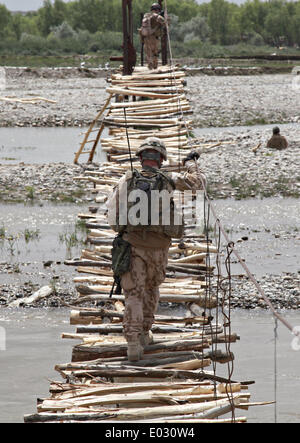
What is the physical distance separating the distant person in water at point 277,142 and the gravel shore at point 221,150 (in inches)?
5.2

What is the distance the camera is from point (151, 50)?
721 inches

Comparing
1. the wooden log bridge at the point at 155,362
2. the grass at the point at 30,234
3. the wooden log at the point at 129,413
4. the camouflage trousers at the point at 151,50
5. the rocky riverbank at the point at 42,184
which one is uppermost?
the camouflage trousers at the point at 151,50

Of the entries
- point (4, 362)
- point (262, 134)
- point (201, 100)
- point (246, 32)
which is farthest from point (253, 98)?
point (246, 32)

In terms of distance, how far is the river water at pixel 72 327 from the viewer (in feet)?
25.0

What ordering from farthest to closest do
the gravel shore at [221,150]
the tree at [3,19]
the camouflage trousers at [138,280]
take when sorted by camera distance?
the tree at [3,19]
the gravel shore at [221,150]
the camouflage trousers at [138,280]

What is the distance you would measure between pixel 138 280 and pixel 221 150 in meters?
13.7

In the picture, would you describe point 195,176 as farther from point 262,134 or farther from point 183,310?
point 262,134

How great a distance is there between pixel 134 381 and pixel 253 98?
26690 mm

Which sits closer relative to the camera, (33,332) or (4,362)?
(4,362)

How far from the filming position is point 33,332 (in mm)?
9289

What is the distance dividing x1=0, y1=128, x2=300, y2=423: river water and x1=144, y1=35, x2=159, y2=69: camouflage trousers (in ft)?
12.9

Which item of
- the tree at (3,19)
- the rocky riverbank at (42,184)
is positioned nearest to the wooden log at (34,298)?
the rocky riverbank at (42,184)

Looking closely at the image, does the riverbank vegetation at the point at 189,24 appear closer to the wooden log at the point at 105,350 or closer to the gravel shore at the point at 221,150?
the gravel shore at the point at 221,150
